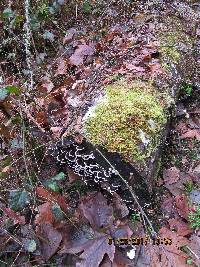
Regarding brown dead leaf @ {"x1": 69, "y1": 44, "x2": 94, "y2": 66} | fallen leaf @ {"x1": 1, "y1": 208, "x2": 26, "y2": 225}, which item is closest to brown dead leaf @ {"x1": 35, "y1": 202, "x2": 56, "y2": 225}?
fallen leaf @ {"x1": 1, "y1": 208, "x2": 26, "y2": 225}

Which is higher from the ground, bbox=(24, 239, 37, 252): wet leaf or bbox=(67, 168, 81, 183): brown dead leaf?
bbox=(24, 239, 37, 252): wet leaf

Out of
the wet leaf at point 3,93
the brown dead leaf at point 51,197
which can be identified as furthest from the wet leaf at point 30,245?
the wet leaf at point 3,93

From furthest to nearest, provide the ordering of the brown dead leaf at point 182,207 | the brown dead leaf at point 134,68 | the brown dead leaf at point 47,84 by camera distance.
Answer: the brown dead leaf at point 47,84 → the brown dead leaf at point 134,68 → the brown dead leaf at point 182,207

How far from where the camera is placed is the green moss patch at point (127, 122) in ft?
→ 9.80

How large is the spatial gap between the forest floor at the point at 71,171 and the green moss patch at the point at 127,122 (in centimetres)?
18

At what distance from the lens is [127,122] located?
10.1 ft

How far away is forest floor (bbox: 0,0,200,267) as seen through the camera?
9.57ft

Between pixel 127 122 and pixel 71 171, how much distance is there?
2.32 feet

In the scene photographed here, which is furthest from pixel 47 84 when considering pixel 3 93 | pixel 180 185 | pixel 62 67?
pixel 180 185

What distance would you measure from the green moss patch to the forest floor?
176 millimetres

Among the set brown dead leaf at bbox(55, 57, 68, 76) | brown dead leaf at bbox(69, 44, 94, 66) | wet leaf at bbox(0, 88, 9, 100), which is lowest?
brown dead leaf at bbox(55, 57, 68, 76)

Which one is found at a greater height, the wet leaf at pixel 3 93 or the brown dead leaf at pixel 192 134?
the wet leaf at pixel 3 93

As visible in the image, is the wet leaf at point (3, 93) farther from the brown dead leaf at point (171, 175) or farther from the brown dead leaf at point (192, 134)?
the brown dead leaf at point (192, 134)

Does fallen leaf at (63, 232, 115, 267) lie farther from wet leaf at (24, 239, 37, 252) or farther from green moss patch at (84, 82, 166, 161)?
green moss patch at (84, 82, 166, 161)
